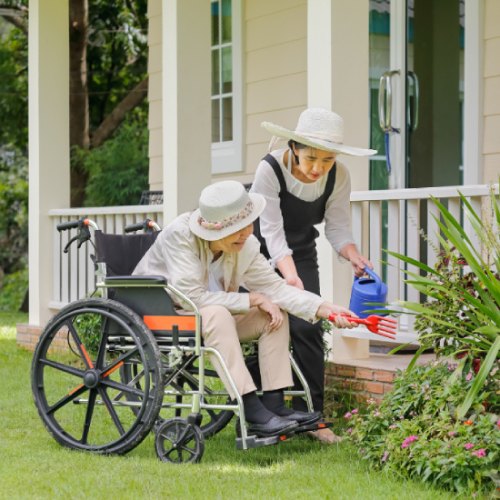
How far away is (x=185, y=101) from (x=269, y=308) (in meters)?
2.63

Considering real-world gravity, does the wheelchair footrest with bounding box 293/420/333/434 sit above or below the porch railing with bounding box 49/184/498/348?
below

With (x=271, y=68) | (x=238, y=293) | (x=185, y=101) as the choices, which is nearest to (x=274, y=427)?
(x=238, y=293)

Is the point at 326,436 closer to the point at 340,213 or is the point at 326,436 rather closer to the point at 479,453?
the point at 340,213

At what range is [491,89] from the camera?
22.7ft

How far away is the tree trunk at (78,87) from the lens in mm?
15844

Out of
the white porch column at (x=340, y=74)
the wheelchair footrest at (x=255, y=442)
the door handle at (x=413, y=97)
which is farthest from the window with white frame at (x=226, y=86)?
the wheelchair footrest at (x=255, y=442)

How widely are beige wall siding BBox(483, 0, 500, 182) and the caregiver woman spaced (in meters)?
1.85

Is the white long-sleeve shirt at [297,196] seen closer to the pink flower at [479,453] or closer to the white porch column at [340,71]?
the white porch column at [340,71]

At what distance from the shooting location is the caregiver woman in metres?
5.02

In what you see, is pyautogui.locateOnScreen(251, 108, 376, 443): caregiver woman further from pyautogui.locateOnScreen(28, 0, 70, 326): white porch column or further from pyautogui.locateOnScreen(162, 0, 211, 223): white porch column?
pyautogui.locateOnScreen(28, 0, 70, 326): white porch column

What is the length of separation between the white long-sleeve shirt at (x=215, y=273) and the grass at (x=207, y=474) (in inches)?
25.7

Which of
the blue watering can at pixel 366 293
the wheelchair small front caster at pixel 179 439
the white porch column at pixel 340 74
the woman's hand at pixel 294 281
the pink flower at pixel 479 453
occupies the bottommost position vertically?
the wheelchair small front caster at pixel 179 439

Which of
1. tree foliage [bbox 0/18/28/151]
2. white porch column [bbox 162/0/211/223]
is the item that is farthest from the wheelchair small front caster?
tree foliage [bbox 0/18/28/151]

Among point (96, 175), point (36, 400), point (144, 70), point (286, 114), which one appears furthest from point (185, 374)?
point (144, 70)
